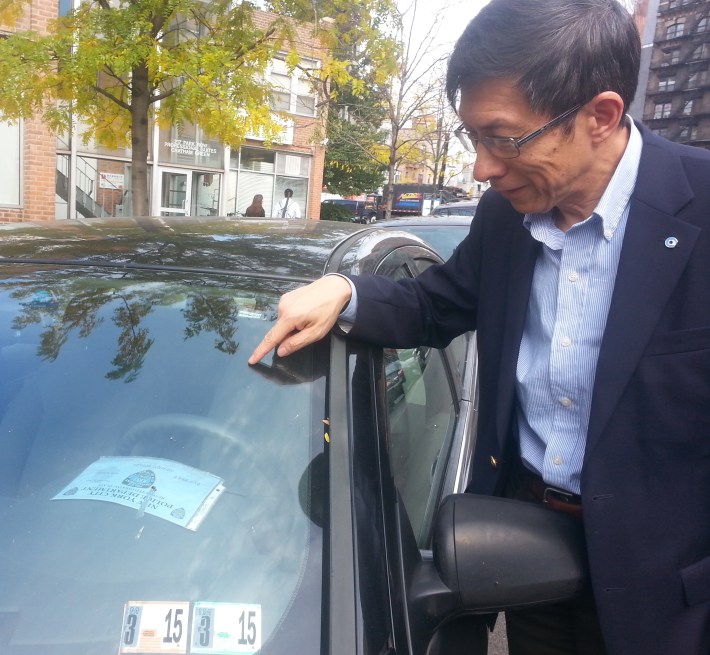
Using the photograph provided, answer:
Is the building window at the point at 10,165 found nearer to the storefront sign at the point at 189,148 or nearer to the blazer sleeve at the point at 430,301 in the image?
the storefront sign at the point at 189,148

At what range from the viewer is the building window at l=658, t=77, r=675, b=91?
35.9ft

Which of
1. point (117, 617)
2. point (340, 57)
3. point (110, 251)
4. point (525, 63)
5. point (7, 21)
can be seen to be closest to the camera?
point (117, 617)

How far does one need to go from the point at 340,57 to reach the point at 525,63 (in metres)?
10.2

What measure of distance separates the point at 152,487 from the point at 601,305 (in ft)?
3.16

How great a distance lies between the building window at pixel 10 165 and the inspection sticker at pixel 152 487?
1179 cm

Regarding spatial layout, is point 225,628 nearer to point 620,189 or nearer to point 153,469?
point 153,469

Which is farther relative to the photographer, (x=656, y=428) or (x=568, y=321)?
(x=568, y=321)

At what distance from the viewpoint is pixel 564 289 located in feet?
4.97

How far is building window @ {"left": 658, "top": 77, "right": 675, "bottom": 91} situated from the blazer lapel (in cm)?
1092

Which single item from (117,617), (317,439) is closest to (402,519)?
(317,439)

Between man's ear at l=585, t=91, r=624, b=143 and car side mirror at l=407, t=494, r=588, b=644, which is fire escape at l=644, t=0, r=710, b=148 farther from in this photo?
car side mirror at l=407, t=494, r=588, b=644

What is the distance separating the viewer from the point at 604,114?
56.8 inches

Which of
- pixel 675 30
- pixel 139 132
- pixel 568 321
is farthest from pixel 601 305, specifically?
pixel 675 30

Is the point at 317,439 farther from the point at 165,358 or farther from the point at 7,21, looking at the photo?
the point at 7,21
